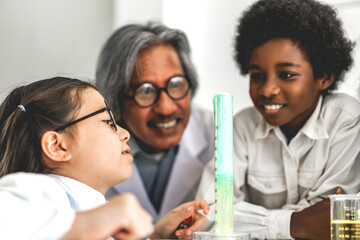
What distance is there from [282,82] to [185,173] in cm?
56

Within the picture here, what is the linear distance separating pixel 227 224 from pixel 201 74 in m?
1.37

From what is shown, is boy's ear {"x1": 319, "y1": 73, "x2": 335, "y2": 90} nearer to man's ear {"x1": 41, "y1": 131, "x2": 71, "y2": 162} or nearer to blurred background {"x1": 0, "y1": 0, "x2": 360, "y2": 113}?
blurred background {"x1": 0, "y1": 0, "x2": 360, "y2": 113}

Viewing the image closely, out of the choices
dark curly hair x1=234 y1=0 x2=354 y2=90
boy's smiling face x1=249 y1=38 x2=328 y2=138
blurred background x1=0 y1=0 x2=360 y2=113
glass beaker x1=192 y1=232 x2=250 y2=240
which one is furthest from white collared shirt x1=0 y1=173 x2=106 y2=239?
blurred background x1=0 y1=0 x2=360 y2=113

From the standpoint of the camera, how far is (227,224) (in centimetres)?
85

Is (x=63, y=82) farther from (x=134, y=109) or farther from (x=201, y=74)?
(x=201, y=74)

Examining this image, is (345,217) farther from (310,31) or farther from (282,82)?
(310,31)

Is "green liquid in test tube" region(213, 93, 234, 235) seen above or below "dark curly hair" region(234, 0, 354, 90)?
below

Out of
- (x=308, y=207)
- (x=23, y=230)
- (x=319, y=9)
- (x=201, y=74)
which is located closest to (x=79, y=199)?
(x=23, y=230)

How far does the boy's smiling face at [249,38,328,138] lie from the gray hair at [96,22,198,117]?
0.42m

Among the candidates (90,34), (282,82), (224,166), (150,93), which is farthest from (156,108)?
(90,34)

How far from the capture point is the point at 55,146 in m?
0.98

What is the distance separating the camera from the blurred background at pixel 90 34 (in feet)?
6.87

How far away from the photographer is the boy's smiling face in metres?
1.30

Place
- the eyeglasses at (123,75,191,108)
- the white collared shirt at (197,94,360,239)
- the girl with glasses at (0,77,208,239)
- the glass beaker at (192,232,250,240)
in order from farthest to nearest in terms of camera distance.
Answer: the eyeglasses at (123,75,191,108)
the white collared shirt at (197,94,360,239)
the girl with glasses at (0,77,208,239)
the glass beaker at (192,232,250,240)
